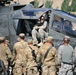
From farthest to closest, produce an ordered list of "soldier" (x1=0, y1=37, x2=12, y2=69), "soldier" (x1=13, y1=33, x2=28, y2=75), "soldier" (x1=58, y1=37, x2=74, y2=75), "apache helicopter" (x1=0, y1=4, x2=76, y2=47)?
"apache helicopter" (x1=0, y1=4, x2=76, y2=47), "soldier" (x1=13, y1=33, x2=28, y2=75), "soldier" (x1=0, y1=37, x2=12, y2=69), "soldier" (x1=58, y1=37, x2=74, y2=75)

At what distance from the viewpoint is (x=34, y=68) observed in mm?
10828

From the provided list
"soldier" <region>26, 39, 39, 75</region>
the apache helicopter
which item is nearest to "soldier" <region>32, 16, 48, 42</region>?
the apache helicopter

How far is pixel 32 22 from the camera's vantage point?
1277 cm

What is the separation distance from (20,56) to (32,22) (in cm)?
210

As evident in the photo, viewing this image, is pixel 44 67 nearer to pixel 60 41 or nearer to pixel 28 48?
pixel 28 48

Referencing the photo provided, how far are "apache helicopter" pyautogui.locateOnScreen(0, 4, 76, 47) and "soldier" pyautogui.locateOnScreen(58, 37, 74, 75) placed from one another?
4.41 feet

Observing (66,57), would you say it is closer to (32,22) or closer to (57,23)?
(57,23)

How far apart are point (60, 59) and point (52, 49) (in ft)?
1.25

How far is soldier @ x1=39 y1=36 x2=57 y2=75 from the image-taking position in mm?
10500

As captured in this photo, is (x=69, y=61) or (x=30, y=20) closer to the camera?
(x=69, y=61)

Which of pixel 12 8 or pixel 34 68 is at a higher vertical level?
pixel 12 8

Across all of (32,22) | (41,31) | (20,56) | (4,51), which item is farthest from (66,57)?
(32,22)

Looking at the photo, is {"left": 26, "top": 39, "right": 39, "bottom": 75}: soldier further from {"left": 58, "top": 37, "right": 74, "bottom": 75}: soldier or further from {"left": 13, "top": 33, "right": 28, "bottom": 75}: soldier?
{"left": 58, "top": 37, "right": 74, "bottom": 75}: soldier

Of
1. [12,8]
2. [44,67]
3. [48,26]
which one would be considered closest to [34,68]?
[44,67]
